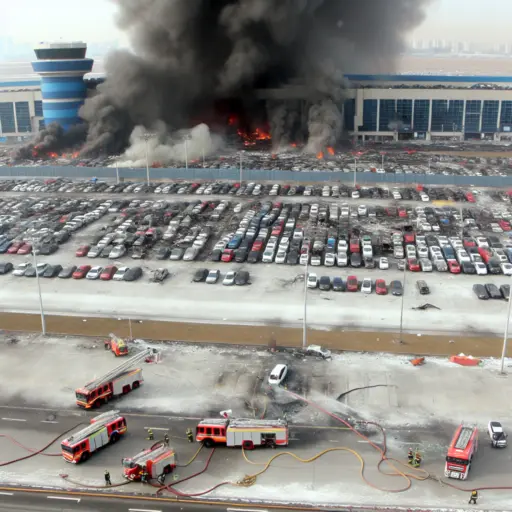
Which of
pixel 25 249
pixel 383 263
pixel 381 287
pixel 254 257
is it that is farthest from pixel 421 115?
pixel 25 249

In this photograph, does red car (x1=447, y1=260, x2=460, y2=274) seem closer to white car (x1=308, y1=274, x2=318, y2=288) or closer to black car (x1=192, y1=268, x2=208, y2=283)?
white car (x1=308, y1=274, x2=318, y2=288)

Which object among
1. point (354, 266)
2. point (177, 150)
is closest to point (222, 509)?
point (354, 266)

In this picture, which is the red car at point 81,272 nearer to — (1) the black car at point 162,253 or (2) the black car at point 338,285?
(1) the black car at point 162,253

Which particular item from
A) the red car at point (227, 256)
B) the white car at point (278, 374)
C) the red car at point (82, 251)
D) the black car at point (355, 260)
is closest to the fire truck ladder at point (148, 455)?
the white car at point (278, 374)

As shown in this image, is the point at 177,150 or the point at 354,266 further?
the point at 177,150

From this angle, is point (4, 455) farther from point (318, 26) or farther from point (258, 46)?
point (318, 26)

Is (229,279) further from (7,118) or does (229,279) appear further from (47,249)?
(7,118)

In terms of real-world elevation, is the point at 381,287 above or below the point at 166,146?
below
